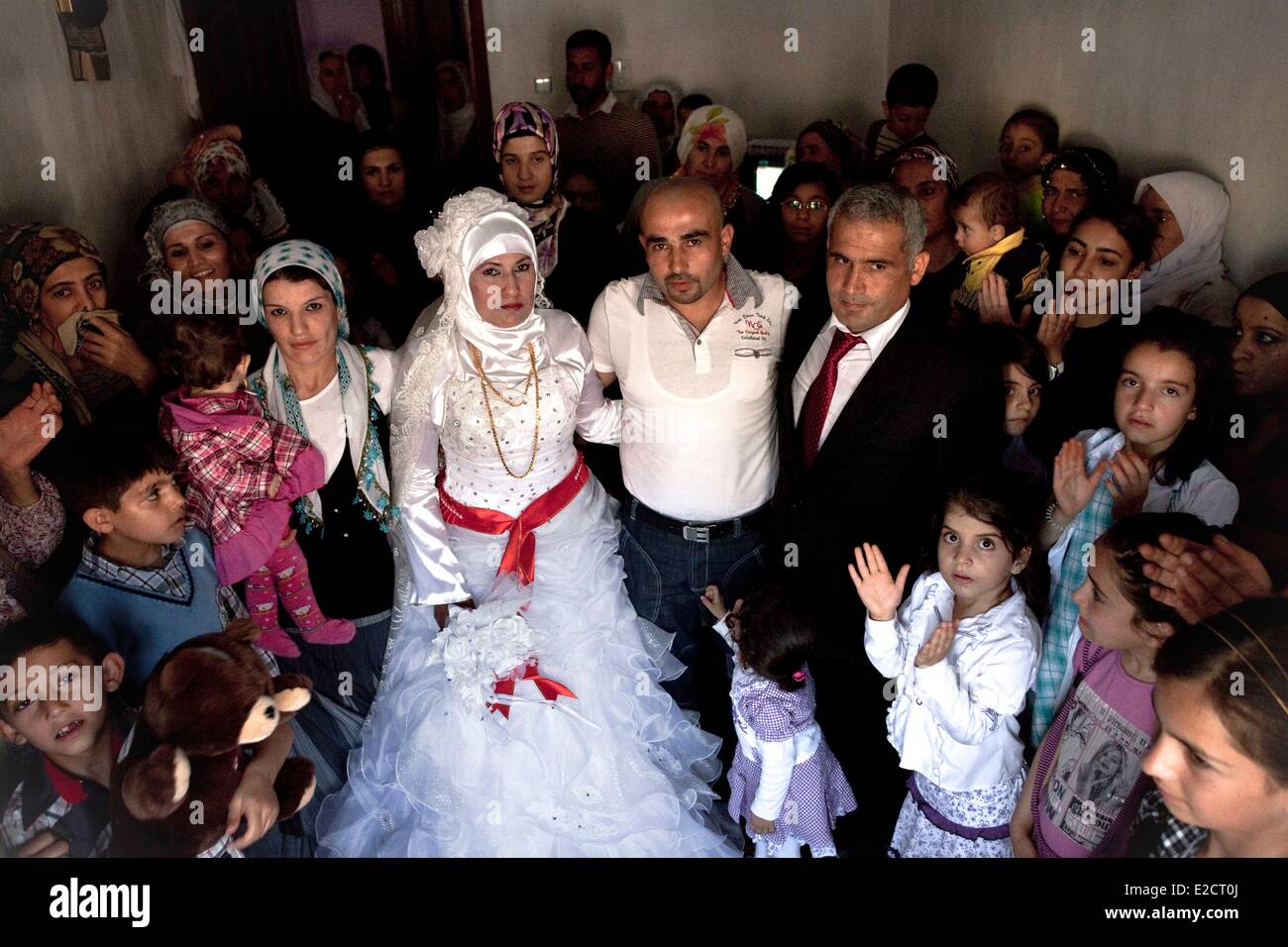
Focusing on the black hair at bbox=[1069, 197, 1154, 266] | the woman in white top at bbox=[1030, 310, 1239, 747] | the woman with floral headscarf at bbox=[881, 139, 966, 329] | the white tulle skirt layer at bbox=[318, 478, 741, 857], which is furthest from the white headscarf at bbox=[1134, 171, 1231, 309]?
the white tulle skirt layer at bbox=[318, 478, 741, 857]

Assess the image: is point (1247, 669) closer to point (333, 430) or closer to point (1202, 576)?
point (1202, 576)

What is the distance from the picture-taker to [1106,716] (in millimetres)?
1944

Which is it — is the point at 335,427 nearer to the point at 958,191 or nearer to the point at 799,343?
the point at 799,343

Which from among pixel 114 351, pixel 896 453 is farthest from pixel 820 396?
pixel 114 351

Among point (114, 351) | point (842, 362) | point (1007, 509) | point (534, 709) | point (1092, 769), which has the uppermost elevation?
point (114, 351)

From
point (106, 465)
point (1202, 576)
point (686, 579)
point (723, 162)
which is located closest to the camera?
point (1202, 576)

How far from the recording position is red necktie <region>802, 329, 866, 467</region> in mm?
2377

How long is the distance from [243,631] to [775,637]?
4.27 ft

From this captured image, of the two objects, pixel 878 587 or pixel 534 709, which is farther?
pixel 534 709

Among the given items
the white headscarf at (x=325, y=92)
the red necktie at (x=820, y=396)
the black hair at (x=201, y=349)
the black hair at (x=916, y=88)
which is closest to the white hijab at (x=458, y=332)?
the black hair at (x=201, y=349)

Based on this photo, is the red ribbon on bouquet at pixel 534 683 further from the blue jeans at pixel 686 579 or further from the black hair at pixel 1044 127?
the black hair at pixel 1044 127

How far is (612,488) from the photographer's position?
338cm

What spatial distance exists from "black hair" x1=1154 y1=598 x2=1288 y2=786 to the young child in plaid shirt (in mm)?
1941

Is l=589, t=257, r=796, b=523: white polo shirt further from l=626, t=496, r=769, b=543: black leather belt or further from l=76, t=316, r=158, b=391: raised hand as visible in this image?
l=76, t=316, r=158, b=391: raised hand
